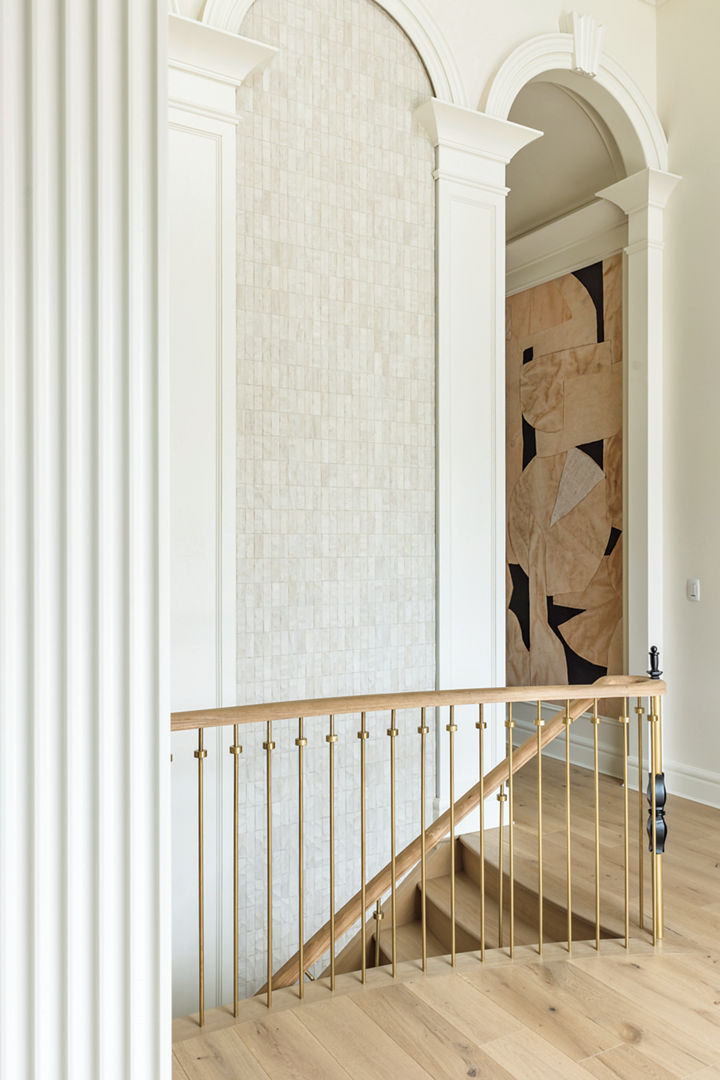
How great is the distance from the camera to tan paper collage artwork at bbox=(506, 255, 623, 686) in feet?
14.8

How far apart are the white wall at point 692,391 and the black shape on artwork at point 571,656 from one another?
46 centimetres

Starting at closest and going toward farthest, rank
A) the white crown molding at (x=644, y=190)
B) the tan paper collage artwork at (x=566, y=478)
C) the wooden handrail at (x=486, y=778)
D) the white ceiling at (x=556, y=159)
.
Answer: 1. the wooden handrail at (x=486, y=778)
2. the white crown molding at (x=644, y=190)
3. the white ceiling at (x=556, y=159)
4. the tan paper collage artwork at (x=566, y=478)

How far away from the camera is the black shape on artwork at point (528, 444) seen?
504 cm

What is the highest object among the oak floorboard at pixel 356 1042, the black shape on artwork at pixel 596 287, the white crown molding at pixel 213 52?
the white crown molding at pixel 213 52

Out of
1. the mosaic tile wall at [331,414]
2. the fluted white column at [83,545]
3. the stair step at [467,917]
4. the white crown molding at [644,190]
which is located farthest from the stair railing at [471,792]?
the white crown molding at [644,190]

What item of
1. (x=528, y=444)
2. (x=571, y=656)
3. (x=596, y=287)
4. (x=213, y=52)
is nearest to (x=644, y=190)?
(x=596, y=287)

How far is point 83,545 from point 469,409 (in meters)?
2.95

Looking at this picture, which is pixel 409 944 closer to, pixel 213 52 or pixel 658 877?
pixel 658 877

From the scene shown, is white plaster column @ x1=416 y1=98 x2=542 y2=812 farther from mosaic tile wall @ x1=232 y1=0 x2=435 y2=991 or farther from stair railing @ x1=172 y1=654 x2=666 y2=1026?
stair railing @ x1=172 y1=654 x2=666 y2=1026

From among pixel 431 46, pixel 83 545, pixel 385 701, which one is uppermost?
pixel 431 46

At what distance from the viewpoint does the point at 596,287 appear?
4.59 metres

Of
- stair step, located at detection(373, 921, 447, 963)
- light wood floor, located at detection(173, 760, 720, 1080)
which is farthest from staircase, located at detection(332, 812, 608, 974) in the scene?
light wood floor, located at detection(173, 760, 720, 1080)

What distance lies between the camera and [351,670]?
3393mm

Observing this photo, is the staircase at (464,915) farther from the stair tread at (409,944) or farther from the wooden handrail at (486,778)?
the wooden handrail at (486,778)
